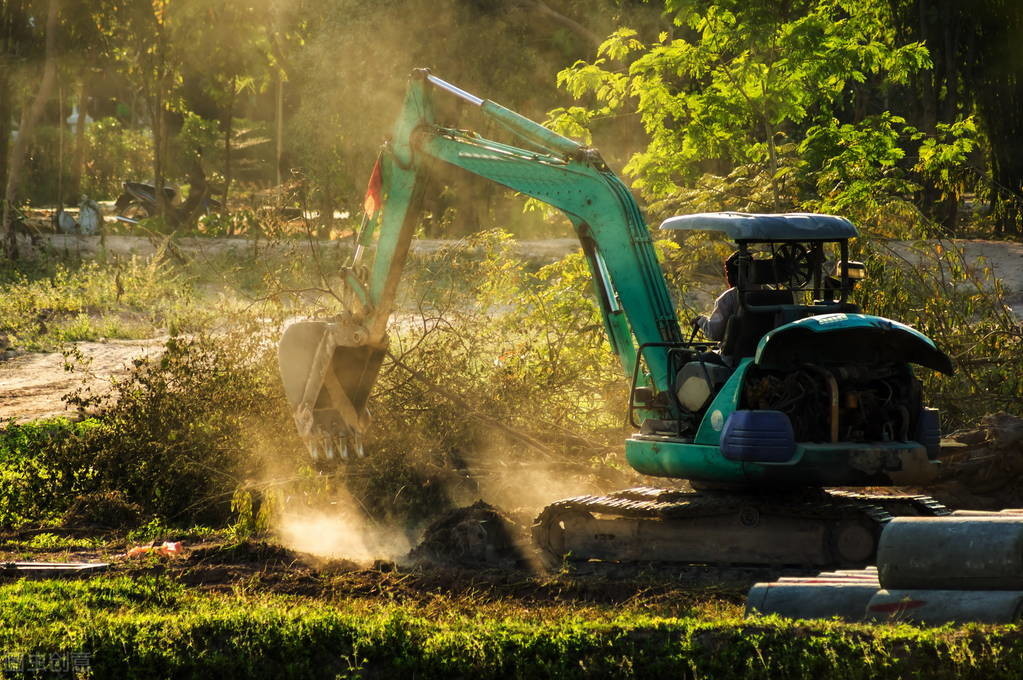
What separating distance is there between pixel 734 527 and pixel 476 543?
205 cm

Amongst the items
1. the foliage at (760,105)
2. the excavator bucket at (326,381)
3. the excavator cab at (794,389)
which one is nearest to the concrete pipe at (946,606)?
the excavator cab at (794,389)

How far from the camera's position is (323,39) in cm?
3164

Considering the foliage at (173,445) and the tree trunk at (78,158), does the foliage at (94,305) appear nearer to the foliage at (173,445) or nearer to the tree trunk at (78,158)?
the foliage at (173,445)

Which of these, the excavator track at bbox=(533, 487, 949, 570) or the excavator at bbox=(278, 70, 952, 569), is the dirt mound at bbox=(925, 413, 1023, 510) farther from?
the excavator track at bbox=(533, 487, 949, 570)

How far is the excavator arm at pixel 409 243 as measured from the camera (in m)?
9.43

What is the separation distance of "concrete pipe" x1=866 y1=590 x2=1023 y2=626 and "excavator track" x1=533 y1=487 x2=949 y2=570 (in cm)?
189

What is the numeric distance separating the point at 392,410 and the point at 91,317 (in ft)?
35.6

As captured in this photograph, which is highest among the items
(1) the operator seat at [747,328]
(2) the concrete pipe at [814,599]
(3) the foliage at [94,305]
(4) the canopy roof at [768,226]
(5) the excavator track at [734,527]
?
(4) the canopy roof at [768,226]

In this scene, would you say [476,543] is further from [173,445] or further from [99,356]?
[99,356]

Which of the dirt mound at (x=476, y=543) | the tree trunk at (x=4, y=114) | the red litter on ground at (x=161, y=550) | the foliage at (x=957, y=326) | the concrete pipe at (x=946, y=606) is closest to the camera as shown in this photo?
the concrete pipe at (x=946, y=606)

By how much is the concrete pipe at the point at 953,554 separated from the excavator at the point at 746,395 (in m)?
1.43

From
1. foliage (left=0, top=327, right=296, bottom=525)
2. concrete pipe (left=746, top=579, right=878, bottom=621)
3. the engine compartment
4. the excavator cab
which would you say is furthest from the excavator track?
foliage (left=0, top=327, right=296, bottom=525)

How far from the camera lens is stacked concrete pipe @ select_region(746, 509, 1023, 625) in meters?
6.55

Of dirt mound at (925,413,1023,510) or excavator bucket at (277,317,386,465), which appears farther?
excavator bucket at (277,317,386,465)
